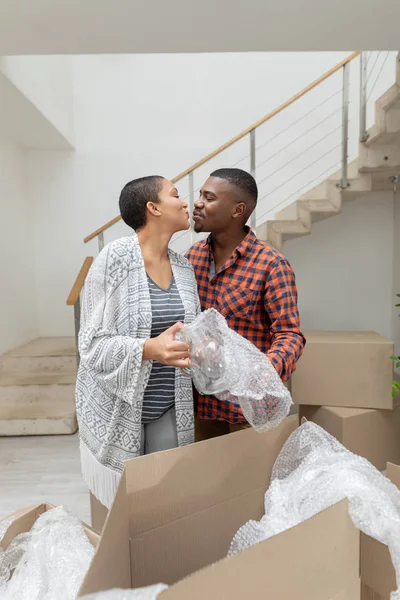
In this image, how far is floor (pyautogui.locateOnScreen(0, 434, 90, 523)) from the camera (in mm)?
2043

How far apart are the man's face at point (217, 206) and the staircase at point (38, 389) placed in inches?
88.0

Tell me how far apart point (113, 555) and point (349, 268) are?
A: 395 centimetres

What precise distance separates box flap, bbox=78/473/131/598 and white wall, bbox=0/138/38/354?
3.51 m

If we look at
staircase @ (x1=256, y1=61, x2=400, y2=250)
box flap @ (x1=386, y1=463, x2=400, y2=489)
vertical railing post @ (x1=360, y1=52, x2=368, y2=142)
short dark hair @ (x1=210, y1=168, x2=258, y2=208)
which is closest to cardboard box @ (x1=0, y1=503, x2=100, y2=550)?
box flap @ (x1=386, y1=463, x2=400, y2=489)

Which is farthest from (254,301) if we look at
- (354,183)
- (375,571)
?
(354,183)

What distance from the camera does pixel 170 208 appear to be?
101 cm

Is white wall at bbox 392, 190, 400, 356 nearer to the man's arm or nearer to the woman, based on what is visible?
the man's arm

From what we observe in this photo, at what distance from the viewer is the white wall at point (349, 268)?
4035mm

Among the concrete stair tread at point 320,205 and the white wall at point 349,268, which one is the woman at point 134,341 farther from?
the white wall at point 349,268

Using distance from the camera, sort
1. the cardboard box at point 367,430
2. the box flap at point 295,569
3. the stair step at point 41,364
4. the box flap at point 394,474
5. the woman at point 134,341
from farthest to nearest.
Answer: the stair step at point 41,364 → the cardboard box at point 367,430 → the woman at point 134,341 → the box flap at point 394,474 → the box flap at point 295,569

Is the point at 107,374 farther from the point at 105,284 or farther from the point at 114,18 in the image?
the point at 114,18

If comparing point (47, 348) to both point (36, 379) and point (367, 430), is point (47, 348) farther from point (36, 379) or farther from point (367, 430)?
point (367, 430)

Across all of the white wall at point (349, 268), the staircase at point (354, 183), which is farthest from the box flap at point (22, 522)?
the white wall at point (349, 268)

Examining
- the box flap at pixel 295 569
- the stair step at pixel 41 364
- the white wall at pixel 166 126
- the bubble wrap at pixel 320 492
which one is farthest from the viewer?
the white wall at pixel 166 126
